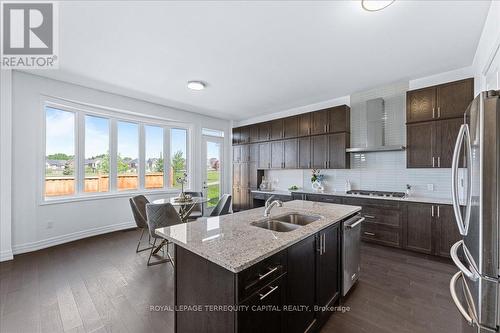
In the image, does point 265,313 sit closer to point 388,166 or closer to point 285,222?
point 285,222

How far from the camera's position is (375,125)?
3.99 m

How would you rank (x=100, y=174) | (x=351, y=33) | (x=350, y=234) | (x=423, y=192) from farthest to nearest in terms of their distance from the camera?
(x=100, y=174) → (x=423, y=192) → (x=351, y=33) → (x=350, y=234)

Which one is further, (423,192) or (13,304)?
(423,192)

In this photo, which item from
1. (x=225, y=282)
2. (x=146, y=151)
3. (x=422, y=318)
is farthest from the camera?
(x=146, y=151)

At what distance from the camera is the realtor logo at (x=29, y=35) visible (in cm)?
210

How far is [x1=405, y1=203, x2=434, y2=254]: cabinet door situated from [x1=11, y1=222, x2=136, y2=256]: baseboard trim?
5442 mm

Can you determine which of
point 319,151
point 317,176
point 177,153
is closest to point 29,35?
point 177,153

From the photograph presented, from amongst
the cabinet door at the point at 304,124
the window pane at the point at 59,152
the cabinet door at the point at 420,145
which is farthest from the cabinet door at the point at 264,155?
the window pane at the point at 59,152

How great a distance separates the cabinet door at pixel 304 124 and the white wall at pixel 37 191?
12.8ft

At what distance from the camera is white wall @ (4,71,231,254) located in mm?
3363

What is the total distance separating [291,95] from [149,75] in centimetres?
278

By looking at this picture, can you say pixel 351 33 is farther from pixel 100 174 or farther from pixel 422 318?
pixel 100 174

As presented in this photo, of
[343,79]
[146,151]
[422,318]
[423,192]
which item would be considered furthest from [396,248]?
[146,151]

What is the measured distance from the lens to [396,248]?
3529mm
